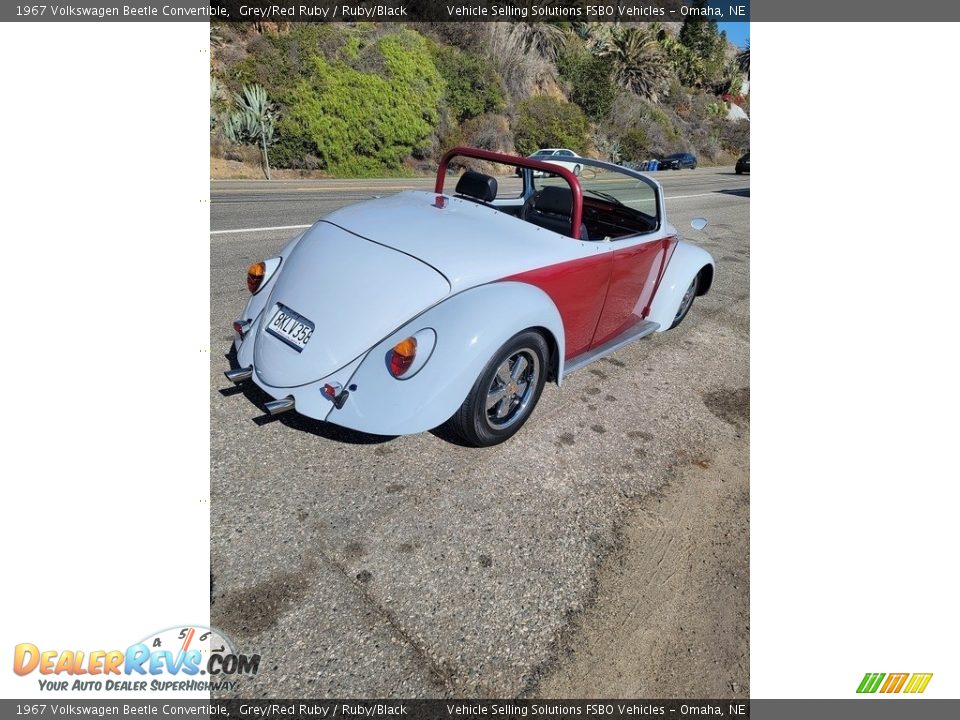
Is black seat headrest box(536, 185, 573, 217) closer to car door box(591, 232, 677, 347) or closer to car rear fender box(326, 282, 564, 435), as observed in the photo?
car door box(591, 232, 677, 347)

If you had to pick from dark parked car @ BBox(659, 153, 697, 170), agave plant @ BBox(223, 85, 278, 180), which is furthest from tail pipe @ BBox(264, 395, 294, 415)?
dark parked car @ BBox(659, 153, 697, 170)

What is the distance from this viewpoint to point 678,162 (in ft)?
122

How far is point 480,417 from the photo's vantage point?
314 cm

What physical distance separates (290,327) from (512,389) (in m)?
1.38

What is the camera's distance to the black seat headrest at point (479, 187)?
4.13m

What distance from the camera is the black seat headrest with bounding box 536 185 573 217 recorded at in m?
4.09

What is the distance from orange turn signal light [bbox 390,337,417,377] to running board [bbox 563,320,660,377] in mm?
1291

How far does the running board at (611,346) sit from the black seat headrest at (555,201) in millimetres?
1047

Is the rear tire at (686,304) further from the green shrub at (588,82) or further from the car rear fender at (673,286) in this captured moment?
the green shrub at (588,82)

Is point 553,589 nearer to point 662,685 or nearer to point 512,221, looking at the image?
point 662,685

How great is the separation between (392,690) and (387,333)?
1722 millimetres

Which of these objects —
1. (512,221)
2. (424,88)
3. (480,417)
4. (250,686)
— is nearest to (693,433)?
(480,417)

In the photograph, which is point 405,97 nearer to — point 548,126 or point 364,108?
point 364,108
